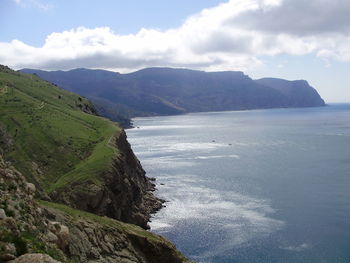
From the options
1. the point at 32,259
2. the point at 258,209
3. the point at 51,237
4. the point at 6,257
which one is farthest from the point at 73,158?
the point at 32,259

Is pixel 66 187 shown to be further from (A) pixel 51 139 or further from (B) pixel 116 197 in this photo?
(A) pixel 51 139

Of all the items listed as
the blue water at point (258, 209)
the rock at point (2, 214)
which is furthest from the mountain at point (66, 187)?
the blue water at point (258, 209)

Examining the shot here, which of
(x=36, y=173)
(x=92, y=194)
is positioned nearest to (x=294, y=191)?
(x=92, y=194)

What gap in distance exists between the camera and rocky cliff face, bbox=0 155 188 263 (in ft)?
77.3

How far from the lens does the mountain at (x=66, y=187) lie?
29312 mm

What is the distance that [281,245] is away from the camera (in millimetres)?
84562

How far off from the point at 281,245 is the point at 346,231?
1750 cm

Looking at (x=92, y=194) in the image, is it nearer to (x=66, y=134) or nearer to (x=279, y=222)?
(x=66, y=134)

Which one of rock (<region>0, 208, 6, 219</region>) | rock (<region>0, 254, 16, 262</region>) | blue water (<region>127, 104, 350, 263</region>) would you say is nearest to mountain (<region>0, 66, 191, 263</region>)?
rock (<region>0, 254, 16, 262</region>)

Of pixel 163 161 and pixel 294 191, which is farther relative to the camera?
pixel 163 161

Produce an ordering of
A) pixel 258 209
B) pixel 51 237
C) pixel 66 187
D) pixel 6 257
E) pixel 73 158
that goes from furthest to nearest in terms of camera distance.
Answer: pixel 258 209 → pixel 73 158 → pixel 66 187 → pixel 51 237 → pixel 6 257

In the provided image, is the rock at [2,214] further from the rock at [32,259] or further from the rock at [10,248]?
the rock at [32,259]

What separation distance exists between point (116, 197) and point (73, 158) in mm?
17811

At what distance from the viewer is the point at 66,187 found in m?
81.7
